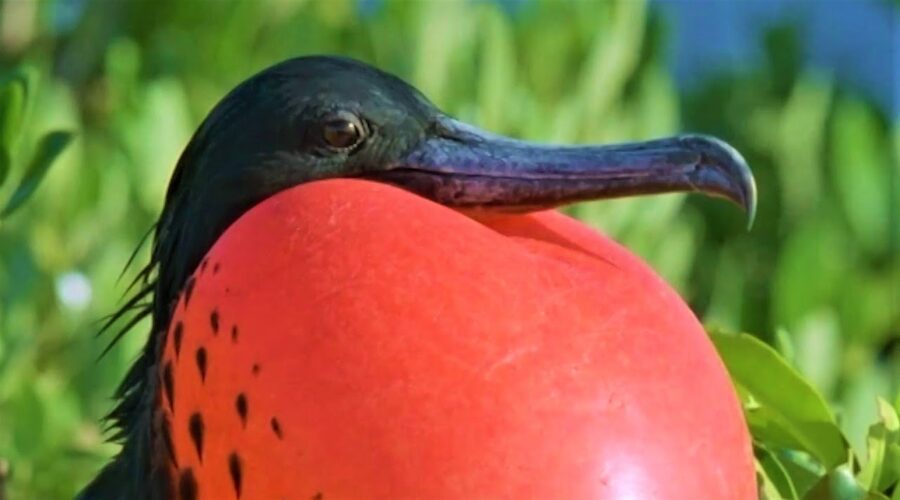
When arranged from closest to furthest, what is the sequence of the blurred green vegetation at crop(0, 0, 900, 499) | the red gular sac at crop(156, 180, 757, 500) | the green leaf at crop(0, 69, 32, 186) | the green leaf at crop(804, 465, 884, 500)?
the red gular sac at crop(156, 180, 757, 500) < the green leaf at crop(804, 465, 884, 500) < the green leaf at crop(0, 69, 32, 186) < the blurred green vegetation at crop(0, 0, 900, 499)

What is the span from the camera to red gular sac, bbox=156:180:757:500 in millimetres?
894

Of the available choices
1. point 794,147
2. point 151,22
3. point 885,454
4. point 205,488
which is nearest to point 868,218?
point 794,147

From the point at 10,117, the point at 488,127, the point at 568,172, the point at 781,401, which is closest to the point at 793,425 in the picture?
the point at 781,401

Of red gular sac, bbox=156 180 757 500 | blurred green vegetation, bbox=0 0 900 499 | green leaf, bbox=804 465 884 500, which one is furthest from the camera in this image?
blurred green vegetation, bbox=0 0 900 499

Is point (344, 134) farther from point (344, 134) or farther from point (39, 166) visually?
point (39, 166)

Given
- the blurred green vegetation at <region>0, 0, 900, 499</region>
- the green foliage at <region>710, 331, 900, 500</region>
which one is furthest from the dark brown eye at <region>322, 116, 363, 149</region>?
the blurred green vegetation at <region>0, 0, 900, 499</region>

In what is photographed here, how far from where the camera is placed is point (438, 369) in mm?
904

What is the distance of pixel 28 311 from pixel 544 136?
557mm

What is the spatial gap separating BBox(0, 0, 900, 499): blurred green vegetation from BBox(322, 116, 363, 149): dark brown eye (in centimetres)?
51

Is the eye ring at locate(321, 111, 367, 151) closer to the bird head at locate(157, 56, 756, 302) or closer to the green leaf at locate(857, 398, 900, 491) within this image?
the bird head at locate(157, 56, 756, 302)

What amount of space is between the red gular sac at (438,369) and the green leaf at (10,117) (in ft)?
1.02

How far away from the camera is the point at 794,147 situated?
8.30ft

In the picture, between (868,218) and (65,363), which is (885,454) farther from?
(868,218)

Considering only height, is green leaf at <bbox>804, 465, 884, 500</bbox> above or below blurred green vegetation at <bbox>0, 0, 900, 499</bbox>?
below
